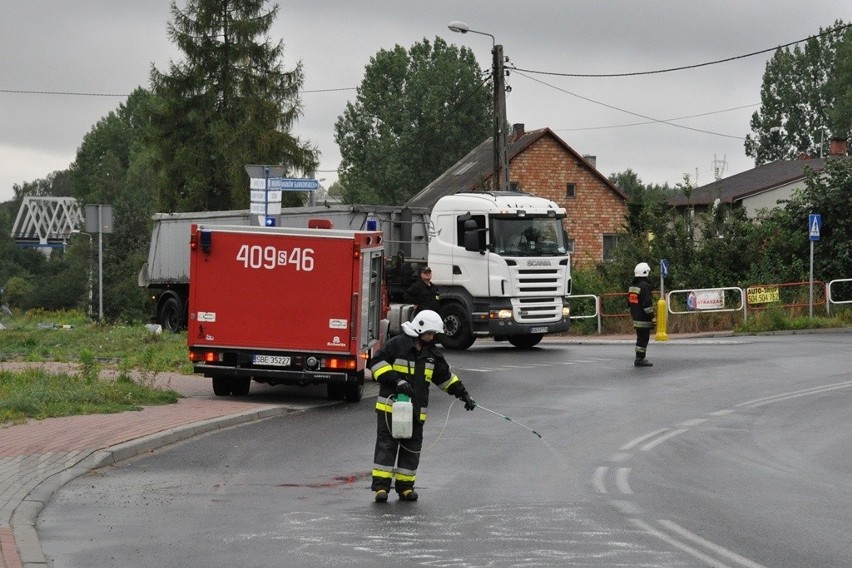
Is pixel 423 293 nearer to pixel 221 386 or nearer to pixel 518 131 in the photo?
pixel 221 386

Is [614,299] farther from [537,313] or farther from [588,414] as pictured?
[588,414]

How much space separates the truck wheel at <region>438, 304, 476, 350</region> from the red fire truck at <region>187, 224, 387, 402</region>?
27.5ft

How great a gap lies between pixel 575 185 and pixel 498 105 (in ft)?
113

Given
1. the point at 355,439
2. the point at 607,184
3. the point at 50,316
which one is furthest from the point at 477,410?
the point at 607,184

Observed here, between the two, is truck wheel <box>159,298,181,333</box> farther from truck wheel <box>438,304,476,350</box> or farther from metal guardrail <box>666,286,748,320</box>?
metal guardrail <box>666,286,748,320</box>

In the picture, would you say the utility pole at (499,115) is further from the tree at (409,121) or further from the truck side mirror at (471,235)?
the tree at (409,121)

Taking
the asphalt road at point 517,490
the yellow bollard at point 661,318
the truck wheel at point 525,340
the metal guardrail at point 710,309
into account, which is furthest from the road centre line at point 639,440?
the metal guardrail at point 710,309

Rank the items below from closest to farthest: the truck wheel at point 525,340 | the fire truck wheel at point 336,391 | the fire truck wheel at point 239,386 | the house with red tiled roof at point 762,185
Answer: the fire truck wheel at point 336,391, the fire truck wheel at point 239,386, the truck wheel at point 525,340, the house with red tiled roof at point 762,185

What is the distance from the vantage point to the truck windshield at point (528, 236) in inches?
1066

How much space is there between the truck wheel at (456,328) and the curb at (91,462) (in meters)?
9.39

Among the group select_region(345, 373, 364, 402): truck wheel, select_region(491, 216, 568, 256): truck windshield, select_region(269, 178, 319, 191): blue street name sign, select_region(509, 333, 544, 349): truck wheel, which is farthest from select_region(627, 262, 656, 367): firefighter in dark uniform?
select_region(269, 178, 319, 191): blue street name sign

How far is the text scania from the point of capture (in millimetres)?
18703

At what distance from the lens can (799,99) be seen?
320 ft

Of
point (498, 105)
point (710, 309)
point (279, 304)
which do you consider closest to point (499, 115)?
point (498, 105)
